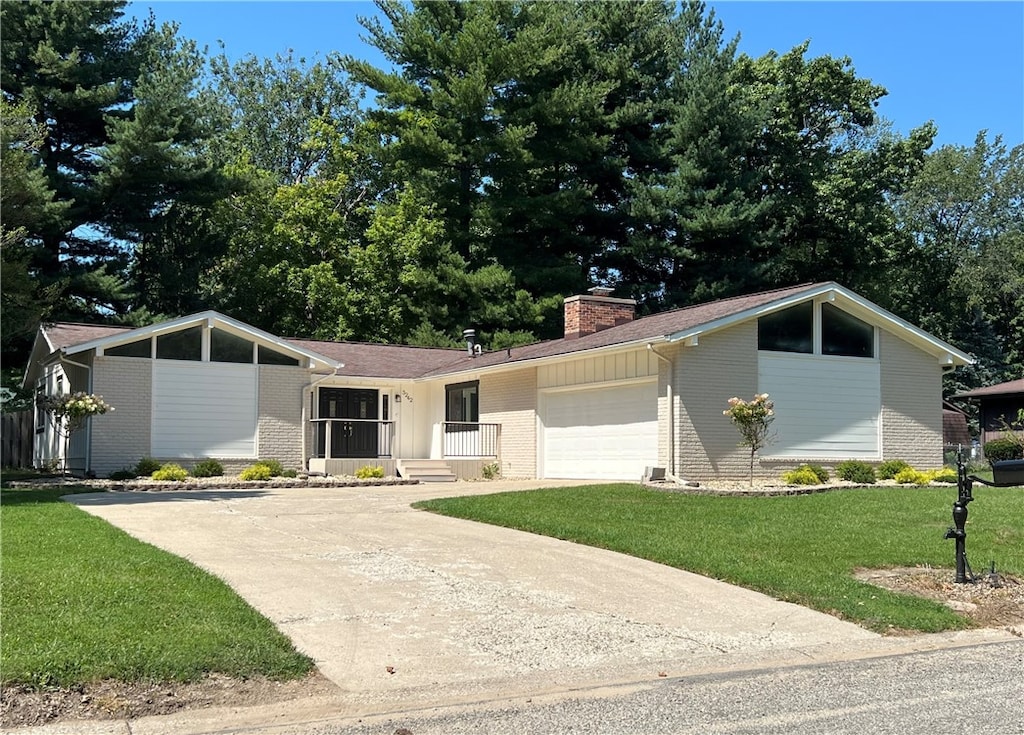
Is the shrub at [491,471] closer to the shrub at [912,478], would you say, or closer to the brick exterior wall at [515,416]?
the brick exterior wall at [515,416]

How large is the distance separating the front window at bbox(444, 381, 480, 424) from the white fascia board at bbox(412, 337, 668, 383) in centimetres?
72

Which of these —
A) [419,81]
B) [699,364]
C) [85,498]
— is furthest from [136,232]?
[699,364]

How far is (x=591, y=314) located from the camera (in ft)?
79.0

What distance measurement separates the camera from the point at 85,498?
53.2ft

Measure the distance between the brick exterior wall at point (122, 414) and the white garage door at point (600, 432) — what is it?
8782 mm

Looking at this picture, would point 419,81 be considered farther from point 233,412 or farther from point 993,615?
point 993,615

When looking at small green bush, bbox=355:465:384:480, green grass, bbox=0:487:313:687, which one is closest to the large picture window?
small green bush, bbox=355:465:384:480

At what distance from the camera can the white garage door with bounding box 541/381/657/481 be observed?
19.4 m

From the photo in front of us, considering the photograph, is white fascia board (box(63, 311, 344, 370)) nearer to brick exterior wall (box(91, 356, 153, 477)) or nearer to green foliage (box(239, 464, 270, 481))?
brick exterior wall (box(91, 356, 153, 477))

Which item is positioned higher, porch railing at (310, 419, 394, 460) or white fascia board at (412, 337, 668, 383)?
white fascia board at (412, 337, 668, 383)

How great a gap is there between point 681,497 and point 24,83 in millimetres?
28969

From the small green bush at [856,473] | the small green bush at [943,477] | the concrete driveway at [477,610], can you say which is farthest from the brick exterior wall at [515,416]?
the concrete driveway at [477,610]

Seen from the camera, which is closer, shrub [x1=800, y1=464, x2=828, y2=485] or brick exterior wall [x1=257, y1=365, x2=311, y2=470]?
shrub [x1=800, y1=464, x2=828, y2=485]

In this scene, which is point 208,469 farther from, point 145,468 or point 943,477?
point 943,477
